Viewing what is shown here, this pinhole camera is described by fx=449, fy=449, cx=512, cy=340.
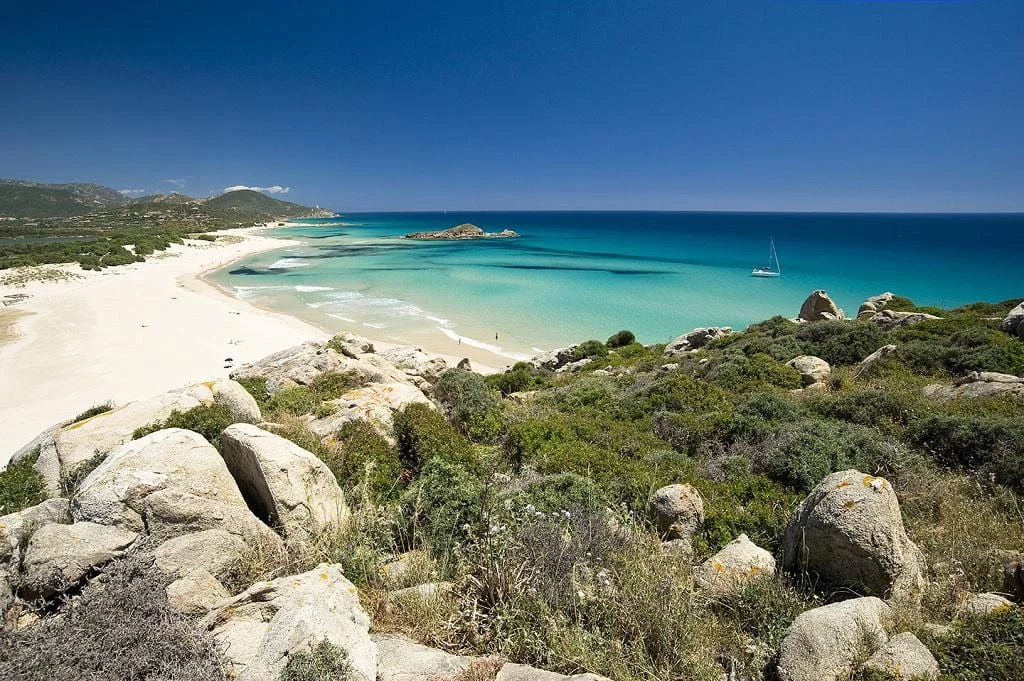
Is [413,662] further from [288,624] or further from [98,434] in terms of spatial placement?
[98,434]

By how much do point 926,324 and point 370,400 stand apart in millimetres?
17548

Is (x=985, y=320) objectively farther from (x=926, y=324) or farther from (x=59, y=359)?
→ (x=59, y=359)

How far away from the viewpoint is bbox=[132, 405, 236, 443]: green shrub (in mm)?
6426

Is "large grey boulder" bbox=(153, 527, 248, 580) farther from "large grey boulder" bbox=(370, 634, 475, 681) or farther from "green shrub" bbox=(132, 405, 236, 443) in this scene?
"green shrub" bbox=(132, 405, 236, 443)

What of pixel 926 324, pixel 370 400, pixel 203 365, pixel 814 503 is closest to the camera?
pixel 814 503

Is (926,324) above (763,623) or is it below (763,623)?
above

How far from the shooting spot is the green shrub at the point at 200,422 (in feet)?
21.1

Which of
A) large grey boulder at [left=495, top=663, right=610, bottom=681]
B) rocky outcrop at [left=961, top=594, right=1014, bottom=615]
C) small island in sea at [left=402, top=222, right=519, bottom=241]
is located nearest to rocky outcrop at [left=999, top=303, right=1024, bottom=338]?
rocky outcrop at [left=961, top=594, right=1014, bottom=615]

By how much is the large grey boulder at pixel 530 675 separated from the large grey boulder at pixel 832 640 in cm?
129

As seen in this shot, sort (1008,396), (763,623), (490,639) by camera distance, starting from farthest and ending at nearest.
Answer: (1008,396) < (763,623) < (490,639)

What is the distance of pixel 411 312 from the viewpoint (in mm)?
34375

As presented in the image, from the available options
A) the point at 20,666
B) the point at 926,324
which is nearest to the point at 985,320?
the point at 926,324

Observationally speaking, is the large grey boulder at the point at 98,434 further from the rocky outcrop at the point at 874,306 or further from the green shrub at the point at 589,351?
the rocky outcrop at the point at 874,306

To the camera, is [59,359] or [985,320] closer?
[985,320]
